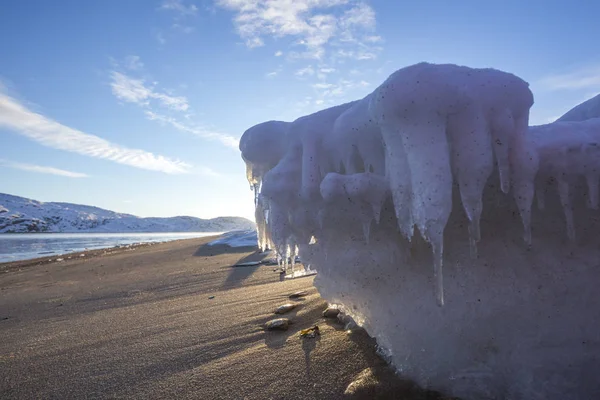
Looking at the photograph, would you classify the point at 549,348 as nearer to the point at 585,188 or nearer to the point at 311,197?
the point at 585,188

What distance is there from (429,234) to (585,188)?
1.03 meters

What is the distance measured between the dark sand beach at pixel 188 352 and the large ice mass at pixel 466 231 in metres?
0.35

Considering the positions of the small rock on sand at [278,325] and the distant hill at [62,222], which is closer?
the small rock on sand at [278,325]

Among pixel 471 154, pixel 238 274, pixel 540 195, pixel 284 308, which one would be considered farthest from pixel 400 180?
pixel 238 274

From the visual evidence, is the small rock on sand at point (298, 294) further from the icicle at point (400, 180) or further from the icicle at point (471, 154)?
the icicle at point (471, 154)

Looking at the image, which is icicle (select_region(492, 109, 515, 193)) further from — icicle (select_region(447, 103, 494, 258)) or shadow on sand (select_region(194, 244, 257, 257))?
shadow on sand (select_region(194, 244, 257, 257))

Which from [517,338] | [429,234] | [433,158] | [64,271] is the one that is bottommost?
[64,271]

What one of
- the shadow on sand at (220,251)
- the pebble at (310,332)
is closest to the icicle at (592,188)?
the pebble at (310,332)

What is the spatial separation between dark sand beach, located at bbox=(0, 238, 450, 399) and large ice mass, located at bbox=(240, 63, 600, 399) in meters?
0.35

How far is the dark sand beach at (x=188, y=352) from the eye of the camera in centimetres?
195

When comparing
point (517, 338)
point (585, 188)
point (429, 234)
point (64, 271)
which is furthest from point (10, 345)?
point (64, 271)

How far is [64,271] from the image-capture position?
933 centimetres

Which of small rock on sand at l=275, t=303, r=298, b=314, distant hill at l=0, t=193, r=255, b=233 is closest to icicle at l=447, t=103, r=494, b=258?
small rock on sand at l=275, t=303, r=298, b=314

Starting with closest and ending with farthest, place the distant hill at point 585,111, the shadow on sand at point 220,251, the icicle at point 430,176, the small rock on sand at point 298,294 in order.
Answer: the icicle at point 430,176 → the distant hill at point 585,111 → the small rock on sand at point 298,294 → the shadow on sand at point 220,251
